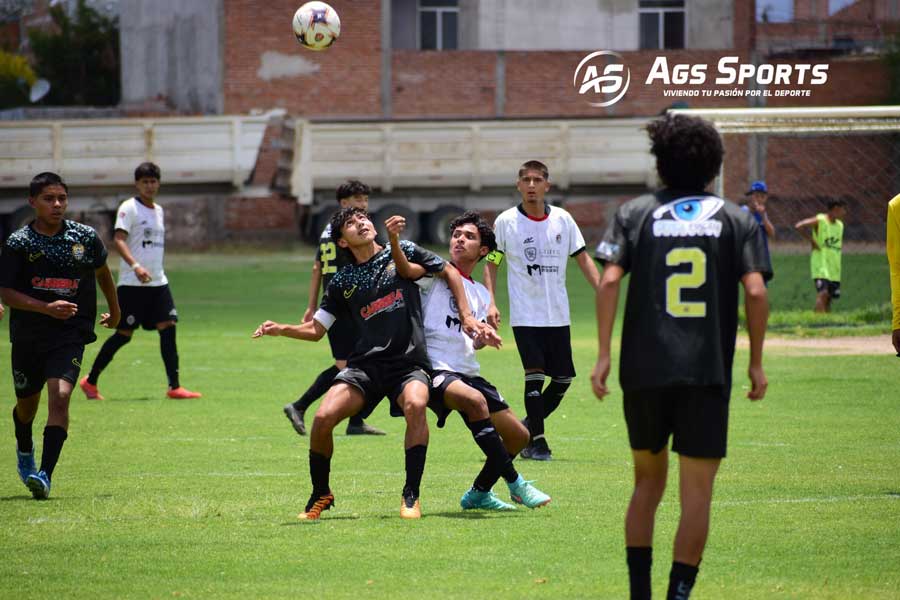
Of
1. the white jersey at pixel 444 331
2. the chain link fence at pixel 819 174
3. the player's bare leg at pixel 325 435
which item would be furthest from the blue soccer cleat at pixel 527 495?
the chain link fence at pixel 819 174

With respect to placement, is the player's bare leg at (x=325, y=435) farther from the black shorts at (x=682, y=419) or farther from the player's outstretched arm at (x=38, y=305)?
the black shorts at (x=682, y=419)

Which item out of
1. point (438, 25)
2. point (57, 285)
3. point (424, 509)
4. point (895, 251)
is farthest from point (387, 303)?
point (438, 25)

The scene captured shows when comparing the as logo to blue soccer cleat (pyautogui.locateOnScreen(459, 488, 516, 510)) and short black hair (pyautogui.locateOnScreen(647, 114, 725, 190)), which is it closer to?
blue soccer cleat (pyautogui.locateOnScreen(459, 488, 516, 510))

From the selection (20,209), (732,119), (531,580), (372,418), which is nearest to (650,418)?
(531,580)

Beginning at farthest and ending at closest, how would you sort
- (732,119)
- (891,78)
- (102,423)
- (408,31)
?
(408,31) → (891,78) → (732,119) → (102,423)

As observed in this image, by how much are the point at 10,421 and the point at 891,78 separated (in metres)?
32.4

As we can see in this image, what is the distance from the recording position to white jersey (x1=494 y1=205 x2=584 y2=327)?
9.98 meters

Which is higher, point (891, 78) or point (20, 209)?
point (891, 78)

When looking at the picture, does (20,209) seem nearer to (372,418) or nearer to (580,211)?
(580,211)

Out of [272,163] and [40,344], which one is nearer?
[40,344]

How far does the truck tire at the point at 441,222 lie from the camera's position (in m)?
36.4

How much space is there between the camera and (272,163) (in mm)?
35688

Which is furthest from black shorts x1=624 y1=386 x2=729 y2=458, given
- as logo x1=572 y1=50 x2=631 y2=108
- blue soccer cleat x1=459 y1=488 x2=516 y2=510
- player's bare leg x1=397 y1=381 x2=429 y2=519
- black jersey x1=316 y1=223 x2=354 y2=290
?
as logo x1=572 y1=50 x2=631 y2=108

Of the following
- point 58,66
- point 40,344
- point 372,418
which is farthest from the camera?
point 58,66
